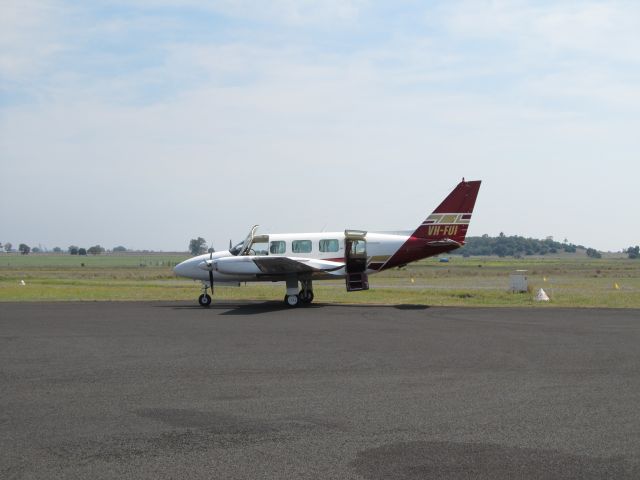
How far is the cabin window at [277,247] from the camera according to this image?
2894cm

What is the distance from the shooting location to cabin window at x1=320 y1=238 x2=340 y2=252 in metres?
28.4

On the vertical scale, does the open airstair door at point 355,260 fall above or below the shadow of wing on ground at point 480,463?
above

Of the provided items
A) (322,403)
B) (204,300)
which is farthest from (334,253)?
(322,403)

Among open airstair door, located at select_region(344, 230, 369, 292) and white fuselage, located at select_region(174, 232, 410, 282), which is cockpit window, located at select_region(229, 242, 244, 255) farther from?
open airstair door, located at select_region(344, 230, 369, 292)

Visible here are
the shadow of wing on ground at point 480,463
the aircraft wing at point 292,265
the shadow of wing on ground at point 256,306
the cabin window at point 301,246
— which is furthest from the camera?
the cabin window at point 301,246

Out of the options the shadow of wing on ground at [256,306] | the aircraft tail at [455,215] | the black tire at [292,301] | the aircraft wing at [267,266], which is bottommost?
the shadow of wing on ground at [256,306]

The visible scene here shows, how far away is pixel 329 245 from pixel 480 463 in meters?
21.7

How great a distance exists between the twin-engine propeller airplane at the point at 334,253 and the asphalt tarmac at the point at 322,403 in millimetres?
9392

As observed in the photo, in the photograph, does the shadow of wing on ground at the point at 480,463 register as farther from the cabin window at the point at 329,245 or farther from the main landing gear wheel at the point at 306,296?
the main landing gear wheel at the point at 306,296

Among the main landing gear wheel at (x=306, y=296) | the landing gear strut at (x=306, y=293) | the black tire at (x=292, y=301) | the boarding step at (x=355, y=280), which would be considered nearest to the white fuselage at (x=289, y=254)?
the boarding step at (x=355, y=280)

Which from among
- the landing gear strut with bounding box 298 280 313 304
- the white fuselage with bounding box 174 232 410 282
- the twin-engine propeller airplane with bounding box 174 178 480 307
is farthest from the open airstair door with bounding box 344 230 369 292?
the landing gear strut with bounding box 298 280 313 304

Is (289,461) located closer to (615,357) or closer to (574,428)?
(574,428)

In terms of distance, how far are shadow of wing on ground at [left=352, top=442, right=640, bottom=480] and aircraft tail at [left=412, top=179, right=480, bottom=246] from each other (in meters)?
20.6

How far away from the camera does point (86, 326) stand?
19.4 m
